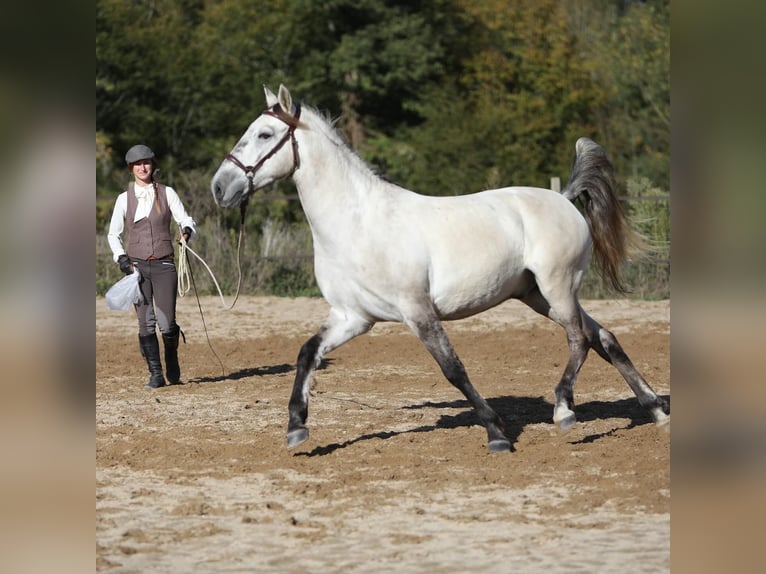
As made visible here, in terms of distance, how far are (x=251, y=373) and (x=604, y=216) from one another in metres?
3.89

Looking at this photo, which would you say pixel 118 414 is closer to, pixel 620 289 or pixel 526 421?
pixel 526 421

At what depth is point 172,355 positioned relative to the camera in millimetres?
8953

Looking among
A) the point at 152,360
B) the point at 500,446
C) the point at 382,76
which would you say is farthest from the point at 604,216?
the point at 382,76

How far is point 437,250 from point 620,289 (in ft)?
6.07

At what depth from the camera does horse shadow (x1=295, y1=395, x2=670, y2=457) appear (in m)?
6.78

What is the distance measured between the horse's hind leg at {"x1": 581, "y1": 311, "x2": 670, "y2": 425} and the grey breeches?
141 inches

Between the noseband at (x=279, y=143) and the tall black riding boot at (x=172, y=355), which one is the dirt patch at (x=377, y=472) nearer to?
the tall black riding boot at (x=172, y=355)

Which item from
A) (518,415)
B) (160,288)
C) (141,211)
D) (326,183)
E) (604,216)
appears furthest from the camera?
(160,288)

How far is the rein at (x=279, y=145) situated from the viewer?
20.4 ft

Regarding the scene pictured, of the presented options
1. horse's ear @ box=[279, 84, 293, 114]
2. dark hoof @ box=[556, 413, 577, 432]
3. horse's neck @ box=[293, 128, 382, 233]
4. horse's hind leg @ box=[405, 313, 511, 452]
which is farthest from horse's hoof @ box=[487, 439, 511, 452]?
horse's ear @ box=[279, 84, 293, 114]

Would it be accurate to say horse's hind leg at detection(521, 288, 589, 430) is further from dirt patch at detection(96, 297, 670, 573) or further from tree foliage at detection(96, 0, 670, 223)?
tree foliage at detection(96, 0, 670, 223)

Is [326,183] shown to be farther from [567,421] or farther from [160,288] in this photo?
[160,288]
